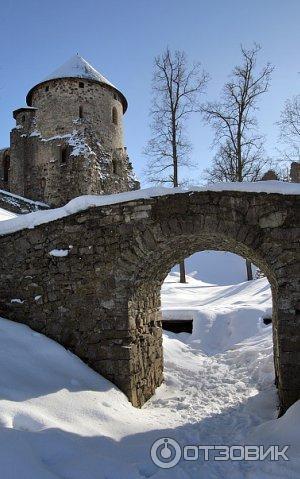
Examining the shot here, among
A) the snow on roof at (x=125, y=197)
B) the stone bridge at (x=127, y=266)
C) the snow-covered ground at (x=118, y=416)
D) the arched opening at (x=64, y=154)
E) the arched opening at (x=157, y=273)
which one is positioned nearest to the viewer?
the snow-covered ground at (x=118, y=416)

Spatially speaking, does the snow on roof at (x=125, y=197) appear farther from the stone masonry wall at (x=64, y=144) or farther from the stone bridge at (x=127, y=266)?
the stone masonry wall at (x=64, y=144)

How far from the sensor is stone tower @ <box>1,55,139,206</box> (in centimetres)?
2136

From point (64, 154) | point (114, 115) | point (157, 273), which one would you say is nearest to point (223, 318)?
point (157, 273)

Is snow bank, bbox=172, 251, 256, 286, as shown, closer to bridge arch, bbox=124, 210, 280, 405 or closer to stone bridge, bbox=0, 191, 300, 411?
bridge arch, bbox=124, 210, 280, 405

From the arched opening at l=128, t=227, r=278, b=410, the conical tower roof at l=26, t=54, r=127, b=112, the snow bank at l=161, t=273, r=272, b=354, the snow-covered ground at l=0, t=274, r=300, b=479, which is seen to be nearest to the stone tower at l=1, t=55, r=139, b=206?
the conical tower roof at l=26, t=54, r=127, b=112

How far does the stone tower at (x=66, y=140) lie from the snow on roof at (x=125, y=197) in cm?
1488

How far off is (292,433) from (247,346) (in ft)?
16.9

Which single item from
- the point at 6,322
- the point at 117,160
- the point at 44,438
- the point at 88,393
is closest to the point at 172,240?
the point at 88,393

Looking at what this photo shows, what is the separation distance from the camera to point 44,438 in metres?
3.51

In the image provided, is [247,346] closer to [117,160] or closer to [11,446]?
[11,446]

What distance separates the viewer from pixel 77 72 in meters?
22.3

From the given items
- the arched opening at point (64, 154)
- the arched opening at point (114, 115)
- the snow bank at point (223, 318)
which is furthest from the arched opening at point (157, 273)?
the arched opening at point (114, 115)

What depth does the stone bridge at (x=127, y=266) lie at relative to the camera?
17.0 feet

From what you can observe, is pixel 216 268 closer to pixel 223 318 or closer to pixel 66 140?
pixel 66 140
